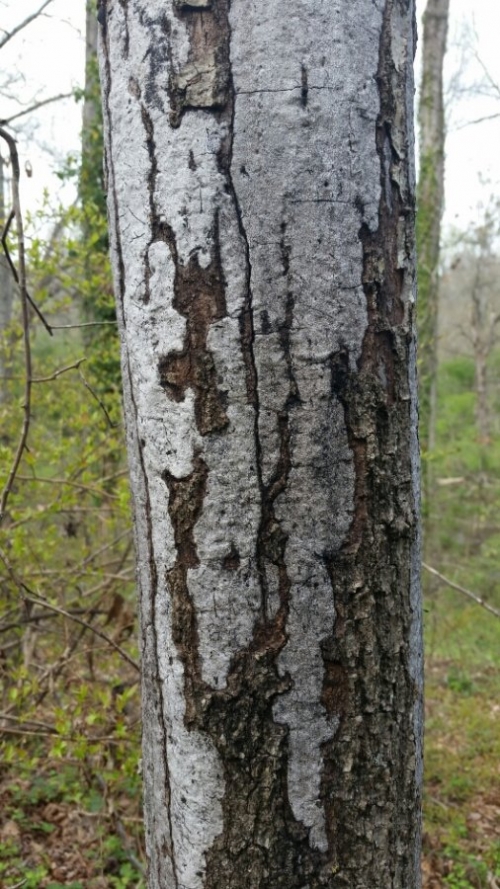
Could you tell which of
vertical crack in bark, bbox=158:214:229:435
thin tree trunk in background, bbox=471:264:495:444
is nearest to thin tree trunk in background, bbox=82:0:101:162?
vertical crack in bark, bbox=158:214:229:435

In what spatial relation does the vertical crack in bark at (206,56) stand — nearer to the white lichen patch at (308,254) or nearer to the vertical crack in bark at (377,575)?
the white lichen patch at (308,254)

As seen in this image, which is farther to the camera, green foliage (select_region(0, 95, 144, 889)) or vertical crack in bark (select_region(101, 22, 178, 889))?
green foliage (select_region(0, 95, 144, 889))

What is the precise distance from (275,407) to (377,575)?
10.3 inches

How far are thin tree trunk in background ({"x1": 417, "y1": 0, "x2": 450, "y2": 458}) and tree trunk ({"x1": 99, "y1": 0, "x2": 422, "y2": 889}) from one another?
6642 mm

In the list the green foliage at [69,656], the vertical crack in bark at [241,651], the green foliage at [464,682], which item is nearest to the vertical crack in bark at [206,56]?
the vertical crack in bark at [241,651]

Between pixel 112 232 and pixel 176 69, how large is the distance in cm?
23

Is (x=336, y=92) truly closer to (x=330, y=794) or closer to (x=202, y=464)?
(x=202, y=464)

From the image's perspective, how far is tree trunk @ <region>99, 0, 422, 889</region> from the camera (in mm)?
812

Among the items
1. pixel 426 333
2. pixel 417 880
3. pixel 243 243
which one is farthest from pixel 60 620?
pixel 426 333

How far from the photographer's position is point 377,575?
0.88m

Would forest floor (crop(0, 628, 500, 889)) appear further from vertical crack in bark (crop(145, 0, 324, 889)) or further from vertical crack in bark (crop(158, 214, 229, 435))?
vertical crack in bark (crop(158, 214, 229, 435))

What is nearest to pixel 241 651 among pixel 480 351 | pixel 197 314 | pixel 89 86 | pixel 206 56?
pixel 197 314

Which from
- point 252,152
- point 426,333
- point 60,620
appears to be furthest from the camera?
point 426,333

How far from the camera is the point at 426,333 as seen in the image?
6879 mm
